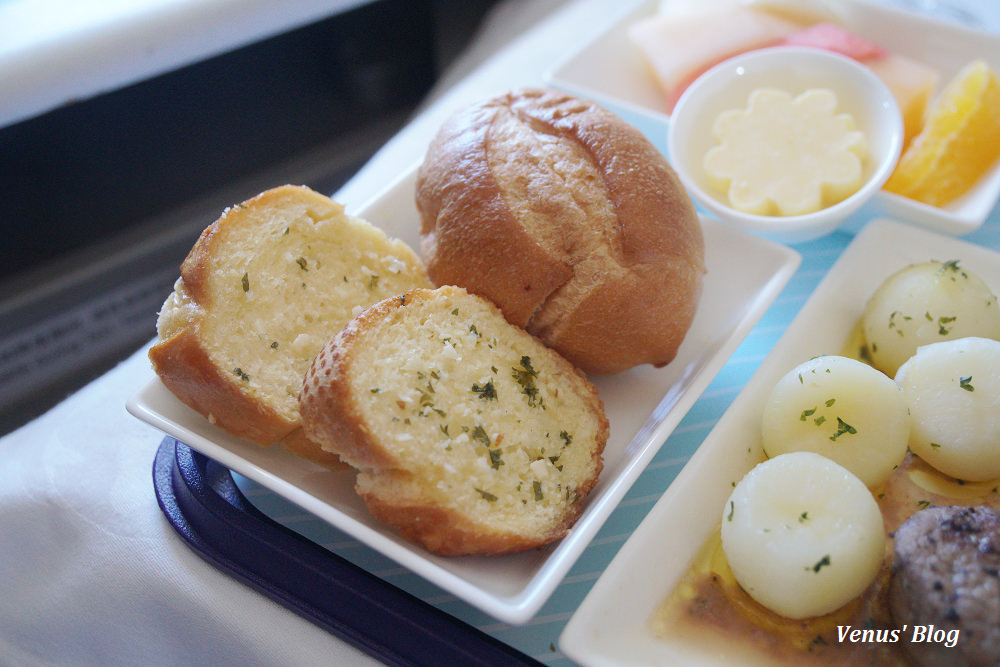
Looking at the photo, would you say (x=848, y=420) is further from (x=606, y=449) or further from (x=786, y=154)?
(x=786, y=154)

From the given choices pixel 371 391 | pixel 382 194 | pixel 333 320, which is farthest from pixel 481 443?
pixel 382 194

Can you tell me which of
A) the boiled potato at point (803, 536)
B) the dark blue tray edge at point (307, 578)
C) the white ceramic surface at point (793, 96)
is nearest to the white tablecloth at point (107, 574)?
the dark blue tray edge at point (307, 578)

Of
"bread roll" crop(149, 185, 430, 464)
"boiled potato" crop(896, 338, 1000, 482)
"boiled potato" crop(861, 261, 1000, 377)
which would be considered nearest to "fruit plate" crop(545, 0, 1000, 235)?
"boiled potato" crop(861, 261, 1000, 377)

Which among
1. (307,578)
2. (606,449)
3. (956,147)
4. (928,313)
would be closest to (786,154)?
(956,147)

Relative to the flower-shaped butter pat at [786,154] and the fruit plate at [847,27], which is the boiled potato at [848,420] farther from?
the fruit plate at [847,27]

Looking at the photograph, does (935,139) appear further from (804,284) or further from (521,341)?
(521,341)
